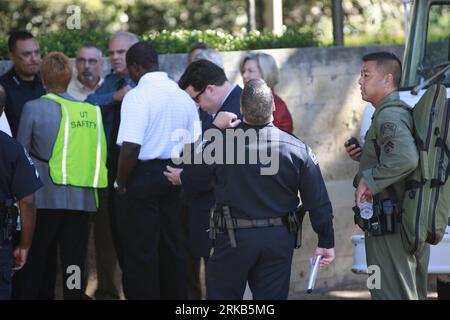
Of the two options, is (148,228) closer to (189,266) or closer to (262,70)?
(189,266)

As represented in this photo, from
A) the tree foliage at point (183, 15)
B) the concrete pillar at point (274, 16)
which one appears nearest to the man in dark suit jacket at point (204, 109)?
the concrete pillar at point (274, 16)

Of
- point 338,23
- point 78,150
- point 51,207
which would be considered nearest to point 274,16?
point 338,23

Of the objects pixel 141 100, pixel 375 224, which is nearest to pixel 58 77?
pixel 141 100

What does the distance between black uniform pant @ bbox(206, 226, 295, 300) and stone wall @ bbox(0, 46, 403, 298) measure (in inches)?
135

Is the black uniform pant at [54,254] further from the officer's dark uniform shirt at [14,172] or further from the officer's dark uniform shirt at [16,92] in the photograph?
the officer's dark uniform shirt at [14,172]

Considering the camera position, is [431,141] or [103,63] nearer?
[431,141]

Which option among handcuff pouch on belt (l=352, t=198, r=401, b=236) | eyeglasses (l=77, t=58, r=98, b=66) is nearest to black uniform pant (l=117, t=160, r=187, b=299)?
eyeglasses (l=77, t=58, r=98, b=66)

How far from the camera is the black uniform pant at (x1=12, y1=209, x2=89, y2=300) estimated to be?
8453 mm

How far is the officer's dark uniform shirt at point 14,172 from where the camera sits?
267 inches

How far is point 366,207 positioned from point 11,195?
2218 millimetres

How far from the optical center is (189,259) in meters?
9.58
